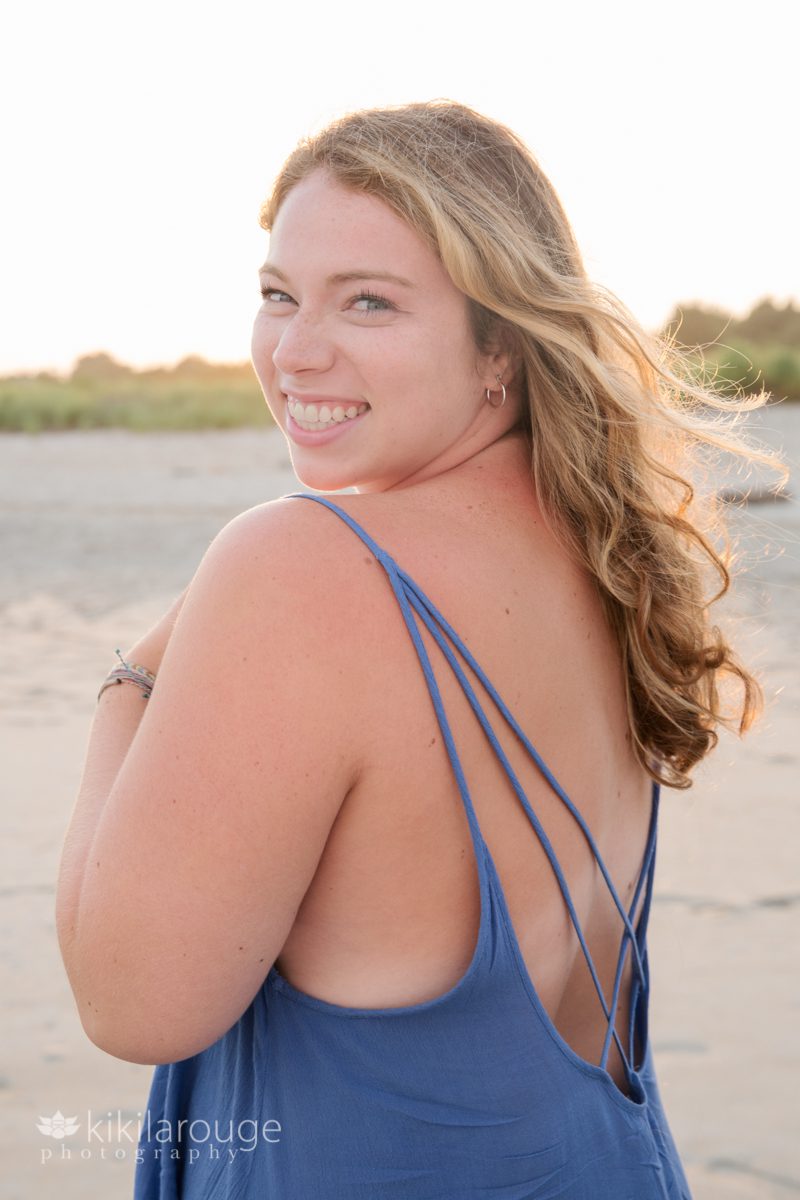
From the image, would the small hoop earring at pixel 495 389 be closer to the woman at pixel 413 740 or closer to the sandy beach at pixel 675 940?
the woman at pixel 413 740

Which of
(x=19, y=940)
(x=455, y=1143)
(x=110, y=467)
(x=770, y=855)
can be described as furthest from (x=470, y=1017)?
(x=110, y=467)

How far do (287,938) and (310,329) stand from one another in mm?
676

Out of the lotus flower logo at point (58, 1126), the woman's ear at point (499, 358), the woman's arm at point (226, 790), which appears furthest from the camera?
the lotus flower logo at point (58, 1126)

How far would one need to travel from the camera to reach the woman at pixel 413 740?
119 cm

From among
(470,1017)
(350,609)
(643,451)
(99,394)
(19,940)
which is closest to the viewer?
(350,609)

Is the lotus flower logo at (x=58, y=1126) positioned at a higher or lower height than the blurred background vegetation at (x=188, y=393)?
higher

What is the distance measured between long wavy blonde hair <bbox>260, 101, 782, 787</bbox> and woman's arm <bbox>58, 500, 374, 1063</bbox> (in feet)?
1.33

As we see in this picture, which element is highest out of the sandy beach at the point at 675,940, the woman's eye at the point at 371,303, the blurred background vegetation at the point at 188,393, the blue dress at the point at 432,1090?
the woman's eye at the point at 371,303

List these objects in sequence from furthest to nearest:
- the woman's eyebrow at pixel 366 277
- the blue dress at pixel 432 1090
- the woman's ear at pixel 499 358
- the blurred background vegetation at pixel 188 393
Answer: the blurred background vegetation at pixel 188 393
the woman's ear at pixel 499 358
the woman's eyebrow at pixel 366 277
the blue dress at pixel 432 1090

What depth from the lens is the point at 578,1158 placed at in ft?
4.54

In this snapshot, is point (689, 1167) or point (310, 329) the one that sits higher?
point (310, 329)

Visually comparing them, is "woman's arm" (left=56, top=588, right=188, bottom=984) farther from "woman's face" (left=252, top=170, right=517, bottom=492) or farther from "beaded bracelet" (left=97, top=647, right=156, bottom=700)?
"woman's face" (left=252, top=170, right=517, bottom=492)

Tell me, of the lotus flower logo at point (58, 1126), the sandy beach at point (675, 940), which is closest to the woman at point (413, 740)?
the sandy beach at point (675, 940)

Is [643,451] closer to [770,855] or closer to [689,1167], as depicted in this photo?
[689,1167]
